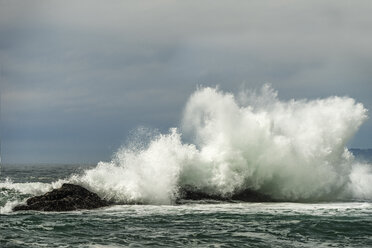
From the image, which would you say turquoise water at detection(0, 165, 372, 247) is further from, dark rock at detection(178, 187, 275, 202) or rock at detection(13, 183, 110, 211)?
dark rock at detection(178, 187, 275, 202)

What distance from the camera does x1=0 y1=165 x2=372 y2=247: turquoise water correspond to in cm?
1716

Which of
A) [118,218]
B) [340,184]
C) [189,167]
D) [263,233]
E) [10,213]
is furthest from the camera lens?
[340,184]

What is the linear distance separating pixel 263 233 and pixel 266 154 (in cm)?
1342

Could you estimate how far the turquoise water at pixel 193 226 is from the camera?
1716cm

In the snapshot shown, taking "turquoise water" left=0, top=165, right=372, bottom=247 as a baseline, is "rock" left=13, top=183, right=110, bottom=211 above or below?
above

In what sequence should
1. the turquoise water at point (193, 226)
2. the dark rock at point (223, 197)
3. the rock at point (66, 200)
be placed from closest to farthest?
the turquoise water at point (193, 226) < the rock at point (66, 200) < the dark rock at point (223, 197)

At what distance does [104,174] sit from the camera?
28969mm

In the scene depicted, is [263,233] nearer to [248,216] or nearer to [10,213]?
[248,216]

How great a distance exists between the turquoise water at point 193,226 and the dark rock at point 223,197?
6.48 ft

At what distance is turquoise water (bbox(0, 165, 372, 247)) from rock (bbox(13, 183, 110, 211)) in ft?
3.67

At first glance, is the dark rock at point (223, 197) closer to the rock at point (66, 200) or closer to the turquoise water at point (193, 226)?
the turquoise water at point (193, 226)

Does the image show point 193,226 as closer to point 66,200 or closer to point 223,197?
point 66,200

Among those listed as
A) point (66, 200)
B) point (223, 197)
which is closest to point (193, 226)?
point (66, 200)

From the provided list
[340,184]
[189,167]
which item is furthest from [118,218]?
[340,184]
